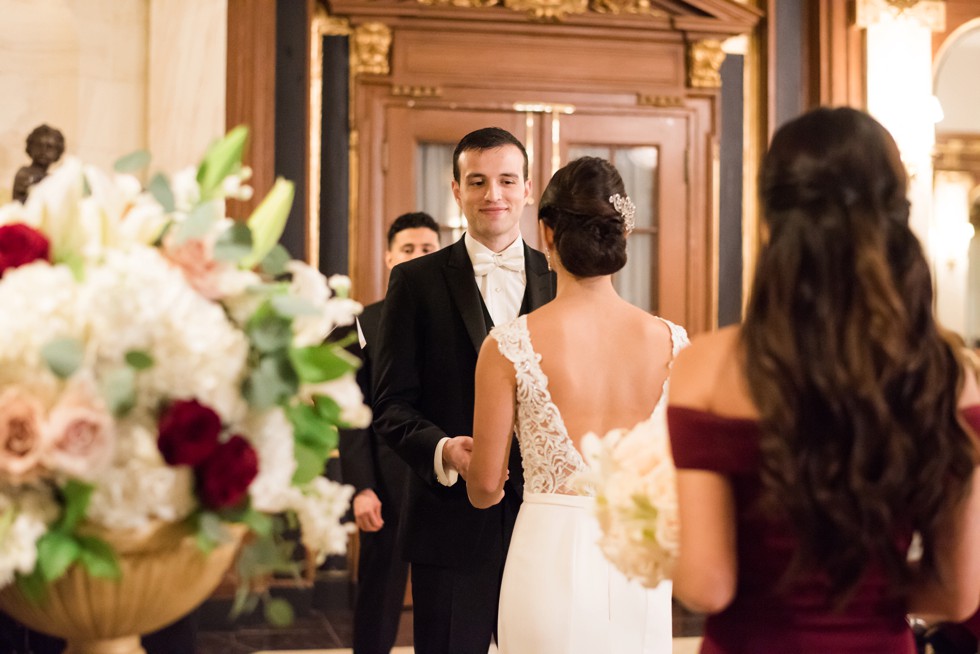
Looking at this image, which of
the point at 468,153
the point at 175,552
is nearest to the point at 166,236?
the point at 175,552

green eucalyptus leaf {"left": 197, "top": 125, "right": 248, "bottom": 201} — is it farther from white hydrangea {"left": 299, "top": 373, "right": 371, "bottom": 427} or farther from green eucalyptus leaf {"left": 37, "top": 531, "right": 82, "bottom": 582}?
green eucalyptus leaf {"left": 37, "top": 531, "right": 82, "bottom": 582}

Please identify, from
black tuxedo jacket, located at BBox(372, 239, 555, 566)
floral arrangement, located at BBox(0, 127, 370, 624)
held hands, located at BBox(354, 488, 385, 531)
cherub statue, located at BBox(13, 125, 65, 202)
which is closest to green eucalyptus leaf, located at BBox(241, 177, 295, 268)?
floral arrangement, located at BBox(0, 127, 370, 624)

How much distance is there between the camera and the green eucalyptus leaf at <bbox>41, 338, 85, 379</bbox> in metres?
1.38

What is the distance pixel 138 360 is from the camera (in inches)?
55.7

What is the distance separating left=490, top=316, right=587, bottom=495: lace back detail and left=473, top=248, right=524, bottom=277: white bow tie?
0.69 meters

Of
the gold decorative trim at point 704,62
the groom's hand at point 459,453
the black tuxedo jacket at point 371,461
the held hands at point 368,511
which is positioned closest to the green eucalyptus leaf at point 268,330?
the groom's hand at point 459,453

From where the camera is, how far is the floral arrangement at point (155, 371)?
1.41 metres

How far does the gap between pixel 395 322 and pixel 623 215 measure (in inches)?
34.3

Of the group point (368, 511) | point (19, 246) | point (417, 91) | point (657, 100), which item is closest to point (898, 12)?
point (657, 100)

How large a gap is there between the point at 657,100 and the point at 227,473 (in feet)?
19.5

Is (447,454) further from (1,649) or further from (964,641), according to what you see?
(964,641)

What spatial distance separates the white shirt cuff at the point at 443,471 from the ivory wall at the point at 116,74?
3.52m

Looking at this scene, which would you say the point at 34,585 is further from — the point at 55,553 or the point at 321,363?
the point at 321,363

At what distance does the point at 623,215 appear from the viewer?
2.58m
